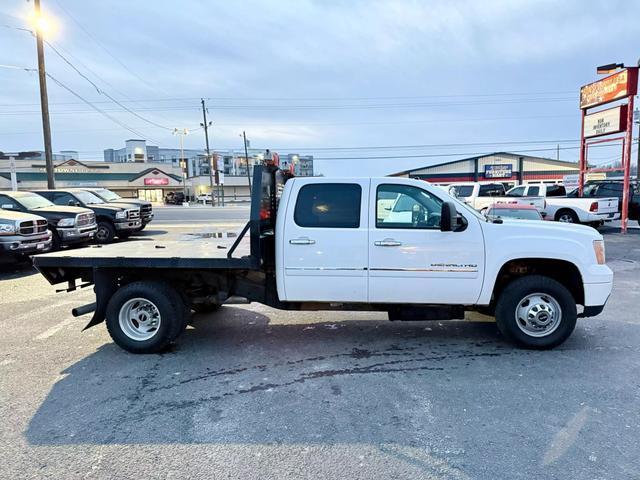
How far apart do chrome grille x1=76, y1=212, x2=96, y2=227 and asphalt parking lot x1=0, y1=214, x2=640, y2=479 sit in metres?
6.74

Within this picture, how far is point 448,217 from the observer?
4453 mm

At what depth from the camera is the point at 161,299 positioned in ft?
16.0

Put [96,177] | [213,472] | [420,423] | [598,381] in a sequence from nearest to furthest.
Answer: [213,472]
[420,423]
[598,381]
[96,177]

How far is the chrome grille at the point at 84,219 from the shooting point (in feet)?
39.3

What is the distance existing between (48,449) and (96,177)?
7549 centimetres

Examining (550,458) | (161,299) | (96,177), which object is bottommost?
(550,458)

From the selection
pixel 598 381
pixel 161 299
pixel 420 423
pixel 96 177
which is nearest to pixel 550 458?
pixel 420 423

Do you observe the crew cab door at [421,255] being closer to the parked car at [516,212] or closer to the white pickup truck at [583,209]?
the parked car at [516,212]

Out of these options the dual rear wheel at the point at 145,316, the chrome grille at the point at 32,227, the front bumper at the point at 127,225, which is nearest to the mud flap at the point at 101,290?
the dual rear wheel at the point at 145,316

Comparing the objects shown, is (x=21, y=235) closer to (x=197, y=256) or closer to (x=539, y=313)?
(x=197, y=256)

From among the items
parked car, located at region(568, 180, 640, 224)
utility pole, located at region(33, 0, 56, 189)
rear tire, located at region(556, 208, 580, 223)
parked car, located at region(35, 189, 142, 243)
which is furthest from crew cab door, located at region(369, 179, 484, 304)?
utility pole, located at region(33, 0, 56, 189)

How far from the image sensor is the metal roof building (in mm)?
53094

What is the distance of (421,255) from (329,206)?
1.10 metres

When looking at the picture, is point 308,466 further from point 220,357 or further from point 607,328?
point 607,328
